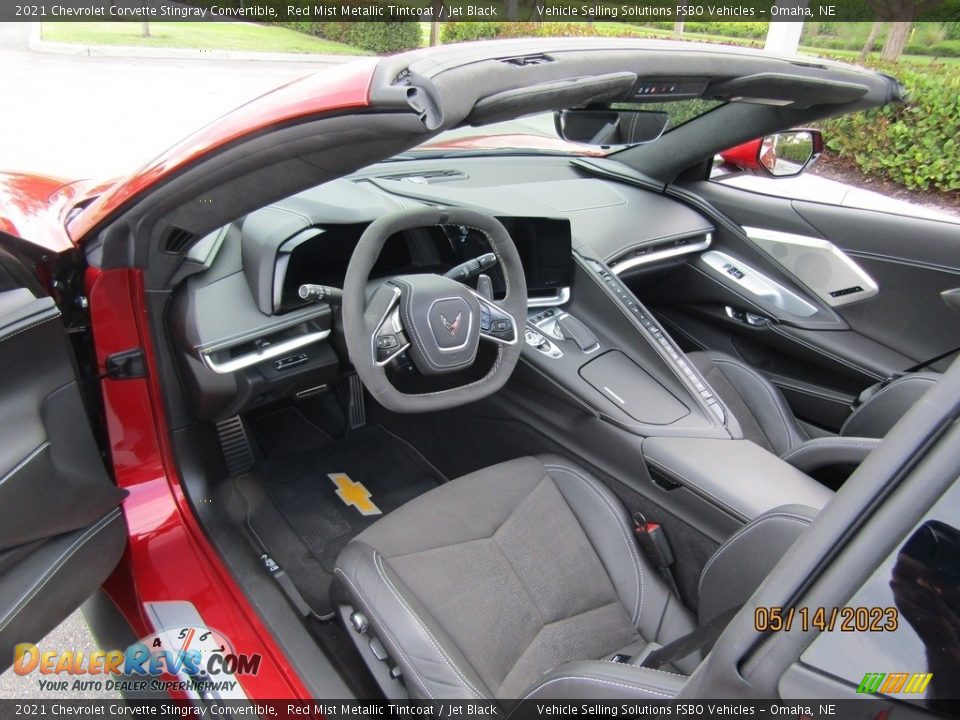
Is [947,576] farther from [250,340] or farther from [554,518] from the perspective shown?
[250,340]

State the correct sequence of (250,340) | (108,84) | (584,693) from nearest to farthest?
(584,693), (250,340), (108,84)

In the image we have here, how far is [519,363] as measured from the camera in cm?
231

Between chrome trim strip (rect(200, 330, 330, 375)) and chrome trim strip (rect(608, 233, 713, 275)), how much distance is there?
1172 mm

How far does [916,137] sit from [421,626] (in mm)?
6878

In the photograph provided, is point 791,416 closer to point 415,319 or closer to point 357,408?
point 415,319

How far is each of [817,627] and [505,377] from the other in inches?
44.7

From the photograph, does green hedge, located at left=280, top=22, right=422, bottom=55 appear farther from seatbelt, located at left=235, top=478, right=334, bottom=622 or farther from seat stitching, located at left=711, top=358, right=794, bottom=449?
seatbelt, located at left=235, top=478, right=334, bottom=622

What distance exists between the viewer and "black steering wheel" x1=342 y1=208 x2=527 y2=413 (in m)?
1.52

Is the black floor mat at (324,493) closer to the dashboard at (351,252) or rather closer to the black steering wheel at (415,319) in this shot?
the dashboard at (351,252)

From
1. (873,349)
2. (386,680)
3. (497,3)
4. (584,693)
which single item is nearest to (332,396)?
(386,680)

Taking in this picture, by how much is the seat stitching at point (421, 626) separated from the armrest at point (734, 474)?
80cm

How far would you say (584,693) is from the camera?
1104mm

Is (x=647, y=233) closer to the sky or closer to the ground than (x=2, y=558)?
closer to the sky

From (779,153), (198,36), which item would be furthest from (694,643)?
(198,36)
